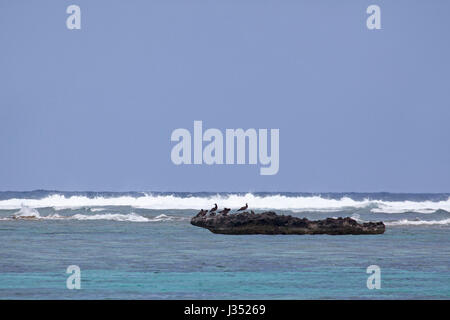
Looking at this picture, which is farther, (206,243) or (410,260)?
(206,243)

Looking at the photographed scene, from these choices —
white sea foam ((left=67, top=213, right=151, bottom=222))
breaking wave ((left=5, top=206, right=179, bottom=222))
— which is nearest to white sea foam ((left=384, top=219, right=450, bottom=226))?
breaking wave ((left=5, top=206, right=179, bottom=222))

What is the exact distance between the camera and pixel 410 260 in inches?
942

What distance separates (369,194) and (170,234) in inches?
2423

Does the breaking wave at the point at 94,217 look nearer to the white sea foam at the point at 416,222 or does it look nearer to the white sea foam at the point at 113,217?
the white sea foam at the point at 113,217

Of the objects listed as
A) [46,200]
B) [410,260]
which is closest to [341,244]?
[410,260]

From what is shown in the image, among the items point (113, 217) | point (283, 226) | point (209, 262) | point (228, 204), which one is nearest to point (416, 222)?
point (283, 226)

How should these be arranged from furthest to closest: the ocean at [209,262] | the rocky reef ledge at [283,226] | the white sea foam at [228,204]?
the white sea foam at [228,204] < the rocky reef ledge at [283,226] < the ocean at [209,262]

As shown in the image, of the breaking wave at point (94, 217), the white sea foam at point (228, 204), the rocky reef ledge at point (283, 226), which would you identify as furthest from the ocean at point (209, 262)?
the white sea foam at point (228, 204)

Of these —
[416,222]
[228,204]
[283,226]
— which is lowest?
[228,204]

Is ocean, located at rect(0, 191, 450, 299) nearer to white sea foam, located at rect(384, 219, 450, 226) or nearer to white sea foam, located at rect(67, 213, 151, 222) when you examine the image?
white sea foam, located at rect(384, 219, 450, 226)

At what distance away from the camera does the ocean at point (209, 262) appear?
58.1 feet

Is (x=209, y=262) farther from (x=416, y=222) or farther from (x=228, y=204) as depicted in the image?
(x=228, y=204)

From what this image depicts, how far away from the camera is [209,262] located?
22.9 metres
